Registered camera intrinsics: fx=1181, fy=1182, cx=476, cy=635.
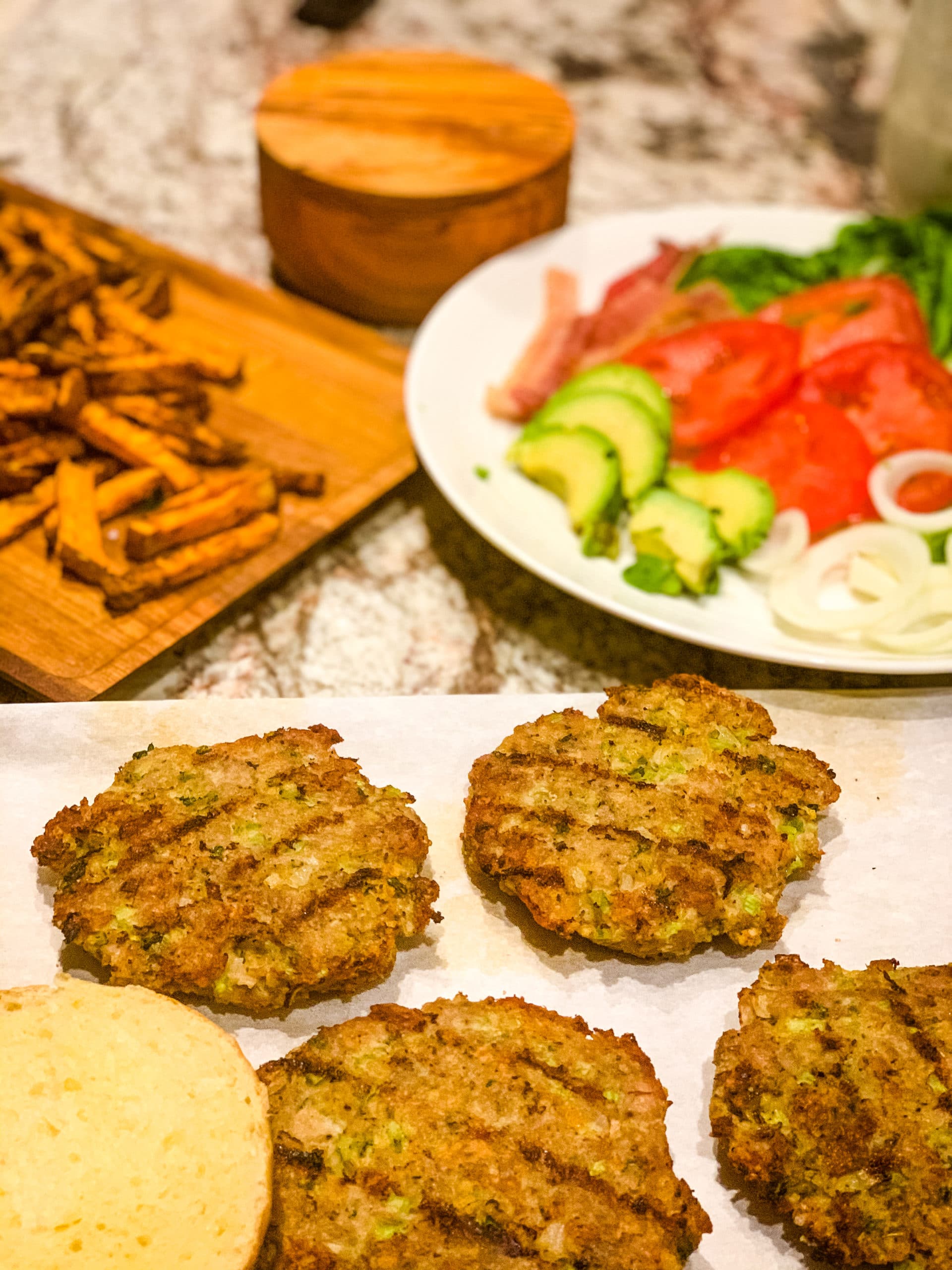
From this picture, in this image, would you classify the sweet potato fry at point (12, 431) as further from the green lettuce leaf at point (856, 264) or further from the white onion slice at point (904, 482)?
the white onion slice at point (904, 482)

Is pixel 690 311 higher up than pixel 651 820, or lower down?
higher up

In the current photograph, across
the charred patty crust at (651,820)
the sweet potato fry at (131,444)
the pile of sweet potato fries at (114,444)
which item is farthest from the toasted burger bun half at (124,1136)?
the sweet potato fry at (131,444)

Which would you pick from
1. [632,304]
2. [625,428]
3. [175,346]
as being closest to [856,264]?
[632,304]

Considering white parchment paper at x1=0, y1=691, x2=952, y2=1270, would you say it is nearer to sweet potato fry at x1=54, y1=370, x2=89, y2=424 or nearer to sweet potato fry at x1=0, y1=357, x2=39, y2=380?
sweet potato fry at x1=54, y1=370, x2=89, y2=424

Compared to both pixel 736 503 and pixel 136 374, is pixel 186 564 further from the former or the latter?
pixel 736 503

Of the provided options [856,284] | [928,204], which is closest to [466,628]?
[856,284]

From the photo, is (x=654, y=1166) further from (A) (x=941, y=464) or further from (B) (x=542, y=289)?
(B) (x=542, y=289)

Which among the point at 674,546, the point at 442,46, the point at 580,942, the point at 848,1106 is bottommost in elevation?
the point at 580,942
